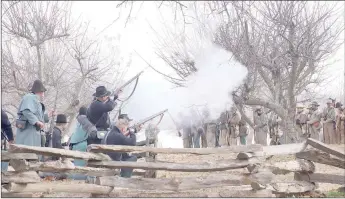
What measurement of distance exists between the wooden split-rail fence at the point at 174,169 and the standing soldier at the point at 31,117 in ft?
4.19

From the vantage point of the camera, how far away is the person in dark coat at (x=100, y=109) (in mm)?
9750

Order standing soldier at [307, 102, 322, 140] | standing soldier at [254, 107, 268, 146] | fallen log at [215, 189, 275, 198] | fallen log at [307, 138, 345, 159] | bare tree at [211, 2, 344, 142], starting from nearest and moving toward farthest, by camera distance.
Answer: fallen log at [215, 189, 275, 198], fallen log at [307, 138, 345, 159], bare tree at [211, 2, 344, 142], standing soldier at [307, 102, 322, 140], standing soldier at [254, 107, 268, 146]

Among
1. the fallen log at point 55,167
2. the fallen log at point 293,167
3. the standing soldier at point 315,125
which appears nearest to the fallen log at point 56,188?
the fallen log at point 55,167

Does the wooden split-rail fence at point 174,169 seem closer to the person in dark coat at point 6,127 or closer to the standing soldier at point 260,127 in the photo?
the person in dark coat at point 6,127

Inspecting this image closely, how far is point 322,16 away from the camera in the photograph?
15945mm

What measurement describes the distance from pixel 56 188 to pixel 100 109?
7.60ft

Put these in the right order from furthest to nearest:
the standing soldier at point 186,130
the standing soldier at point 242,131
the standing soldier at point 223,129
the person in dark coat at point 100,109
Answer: the standing soldier at point 186,130, the standing soldier at point 223,129, the standing soldier at point 242,131, the person in dark coat at point 100,109

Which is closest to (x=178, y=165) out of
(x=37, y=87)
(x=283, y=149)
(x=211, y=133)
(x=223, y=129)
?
(x=283, y=149)

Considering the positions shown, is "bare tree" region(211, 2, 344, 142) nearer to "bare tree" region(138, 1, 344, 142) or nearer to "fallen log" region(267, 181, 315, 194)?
"bare tree" region(138, 1, 344, 142)

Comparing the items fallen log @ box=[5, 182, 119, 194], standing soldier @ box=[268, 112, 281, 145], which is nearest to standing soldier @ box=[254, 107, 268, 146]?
standing soldier @ box=[268, 112, 281, 145]

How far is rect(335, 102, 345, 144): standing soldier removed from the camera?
781 inches

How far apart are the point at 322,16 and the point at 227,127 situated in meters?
8.00

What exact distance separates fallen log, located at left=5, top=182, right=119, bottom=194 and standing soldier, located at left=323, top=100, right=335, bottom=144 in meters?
14.3

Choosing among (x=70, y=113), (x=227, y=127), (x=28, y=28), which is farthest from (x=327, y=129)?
(x=28, y=28)
